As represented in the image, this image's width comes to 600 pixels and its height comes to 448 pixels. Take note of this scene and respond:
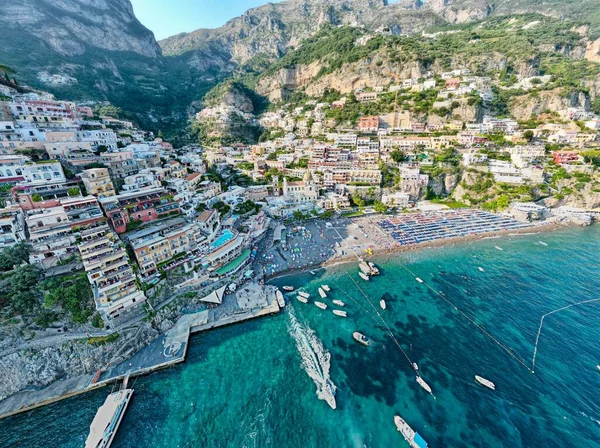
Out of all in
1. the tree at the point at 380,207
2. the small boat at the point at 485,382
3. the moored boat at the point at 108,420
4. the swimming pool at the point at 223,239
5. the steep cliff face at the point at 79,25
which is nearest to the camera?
the moored boat at the point at 108,420

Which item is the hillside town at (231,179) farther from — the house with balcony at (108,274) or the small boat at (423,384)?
the small boat at (423,384)

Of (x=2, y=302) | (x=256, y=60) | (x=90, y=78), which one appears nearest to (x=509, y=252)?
(x=2, y=302)

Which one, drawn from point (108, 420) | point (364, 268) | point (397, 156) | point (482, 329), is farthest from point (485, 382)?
point (397, 156)

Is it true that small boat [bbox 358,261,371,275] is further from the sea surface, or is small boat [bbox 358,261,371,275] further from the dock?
the dock

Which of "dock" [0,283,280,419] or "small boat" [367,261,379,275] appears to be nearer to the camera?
"dock" [0,283,280,419]

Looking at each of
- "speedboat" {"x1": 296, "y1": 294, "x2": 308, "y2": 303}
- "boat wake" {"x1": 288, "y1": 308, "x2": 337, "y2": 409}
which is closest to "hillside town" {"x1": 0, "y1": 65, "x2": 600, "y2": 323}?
"speedboat" {"x1": 296, "y1": 294, "x2": 308, "y2": 303}

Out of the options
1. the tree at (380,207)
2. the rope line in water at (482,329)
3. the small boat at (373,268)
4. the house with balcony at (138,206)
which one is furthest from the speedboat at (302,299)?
the tree at (380,207)

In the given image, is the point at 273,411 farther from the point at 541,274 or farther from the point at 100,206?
the point at 541,274
